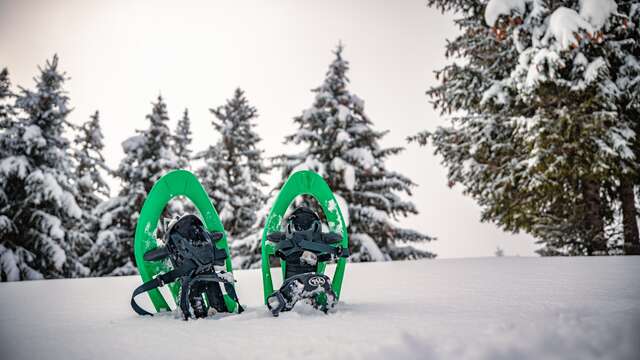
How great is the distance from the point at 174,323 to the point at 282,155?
11.2 metres

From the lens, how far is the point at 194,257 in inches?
94.2

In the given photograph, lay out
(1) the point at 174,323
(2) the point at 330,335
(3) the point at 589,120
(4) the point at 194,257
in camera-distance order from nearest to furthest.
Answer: (2) the point at 330,335
(1) the point at 174,323
(4) the point at 194,257
(3) the point at 589,120

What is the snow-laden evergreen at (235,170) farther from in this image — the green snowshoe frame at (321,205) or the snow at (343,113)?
the green snowshoe frame at (321,205)

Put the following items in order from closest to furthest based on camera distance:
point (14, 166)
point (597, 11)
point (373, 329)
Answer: point (373, 329) < point (597, 11) < point (14, 166)

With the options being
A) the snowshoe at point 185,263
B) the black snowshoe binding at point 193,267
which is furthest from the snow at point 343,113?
the black snowshoe binding at point 193,267

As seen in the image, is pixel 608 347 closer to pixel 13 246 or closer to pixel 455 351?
pixel 455 351

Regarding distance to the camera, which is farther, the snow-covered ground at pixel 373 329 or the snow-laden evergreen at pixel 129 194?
the snow-laden evergreen at pixel 129 194

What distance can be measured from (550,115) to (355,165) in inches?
231

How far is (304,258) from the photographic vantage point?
262 cm

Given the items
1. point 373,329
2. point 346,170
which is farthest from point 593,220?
point 373,329

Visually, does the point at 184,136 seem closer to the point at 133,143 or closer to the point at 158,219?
the point at 133,143

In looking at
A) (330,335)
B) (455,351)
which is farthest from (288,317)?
(455,351)

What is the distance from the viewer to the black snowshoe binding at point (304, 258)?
2428 millimetres

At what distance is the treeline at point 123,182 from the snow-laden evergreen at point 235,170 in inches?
54.8
